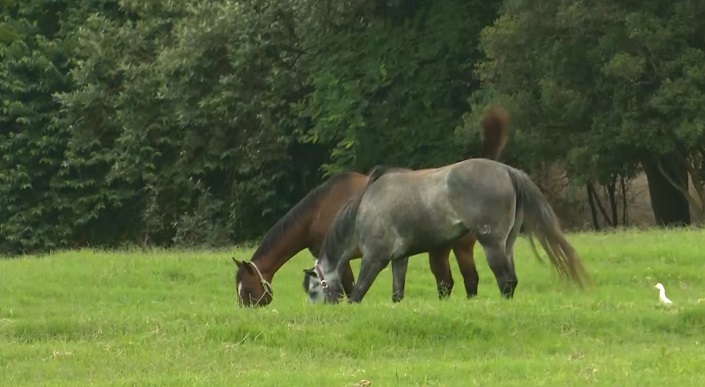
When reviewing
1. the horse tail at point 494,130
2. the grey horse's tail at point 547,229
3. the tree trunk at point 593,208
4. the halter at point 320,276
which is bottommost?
the tree trunk at point 593,208

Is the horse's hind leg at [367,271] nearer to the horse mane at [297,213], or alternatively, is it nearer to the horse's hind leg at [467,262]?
the horse's hind leg at [467,262]

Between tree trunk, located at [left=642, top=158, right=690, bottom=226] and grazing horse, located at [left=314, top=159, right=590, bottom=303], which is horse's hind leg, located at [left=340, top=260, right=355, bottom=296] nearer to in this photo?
grazing horse, located at [left=314, top=159, right=590, bottom=303]

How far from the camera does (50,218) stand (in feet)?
136

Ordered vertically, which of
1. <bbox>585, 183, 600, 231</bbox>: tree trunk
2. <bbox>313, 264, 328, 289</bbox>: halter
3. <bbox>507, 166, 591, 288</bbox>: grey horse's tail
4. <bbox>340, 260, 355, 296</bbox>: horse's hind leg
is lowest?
<bbox>585, 183, 600, 231</bbox>: tree trunk

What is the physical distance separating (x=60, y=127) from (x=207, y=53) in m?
7.22

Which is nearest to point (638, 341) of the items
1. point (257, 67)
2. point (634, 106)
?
point (634, 106)

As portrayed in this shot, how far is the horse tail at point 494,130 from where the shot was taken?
46.4ft

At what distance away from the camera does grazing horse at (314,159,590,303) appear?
1301cm

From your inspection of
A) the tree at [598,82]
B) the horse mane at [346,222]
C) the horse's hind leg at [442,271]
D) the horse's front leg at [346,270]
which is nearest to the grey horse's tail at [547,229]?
the horse mane at [346,222]

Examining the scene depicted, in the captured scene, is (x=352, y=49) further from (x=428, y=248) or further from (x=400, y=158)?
(x=428, y=248)

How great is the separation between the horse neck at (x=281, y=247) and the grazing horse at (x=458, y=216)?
1.91m

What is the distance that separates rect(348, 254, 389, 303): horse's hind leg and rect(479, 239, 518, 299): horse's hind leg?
1.06 m

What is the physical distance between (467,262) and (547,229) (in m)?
1.87

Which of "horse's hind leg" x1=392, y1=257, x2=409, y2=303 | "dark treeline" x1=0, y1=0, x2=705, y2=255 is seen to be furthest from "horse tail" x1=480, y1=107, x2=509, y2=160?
"dark treeline" x1=0, y1=0, x2=705, y2=255
